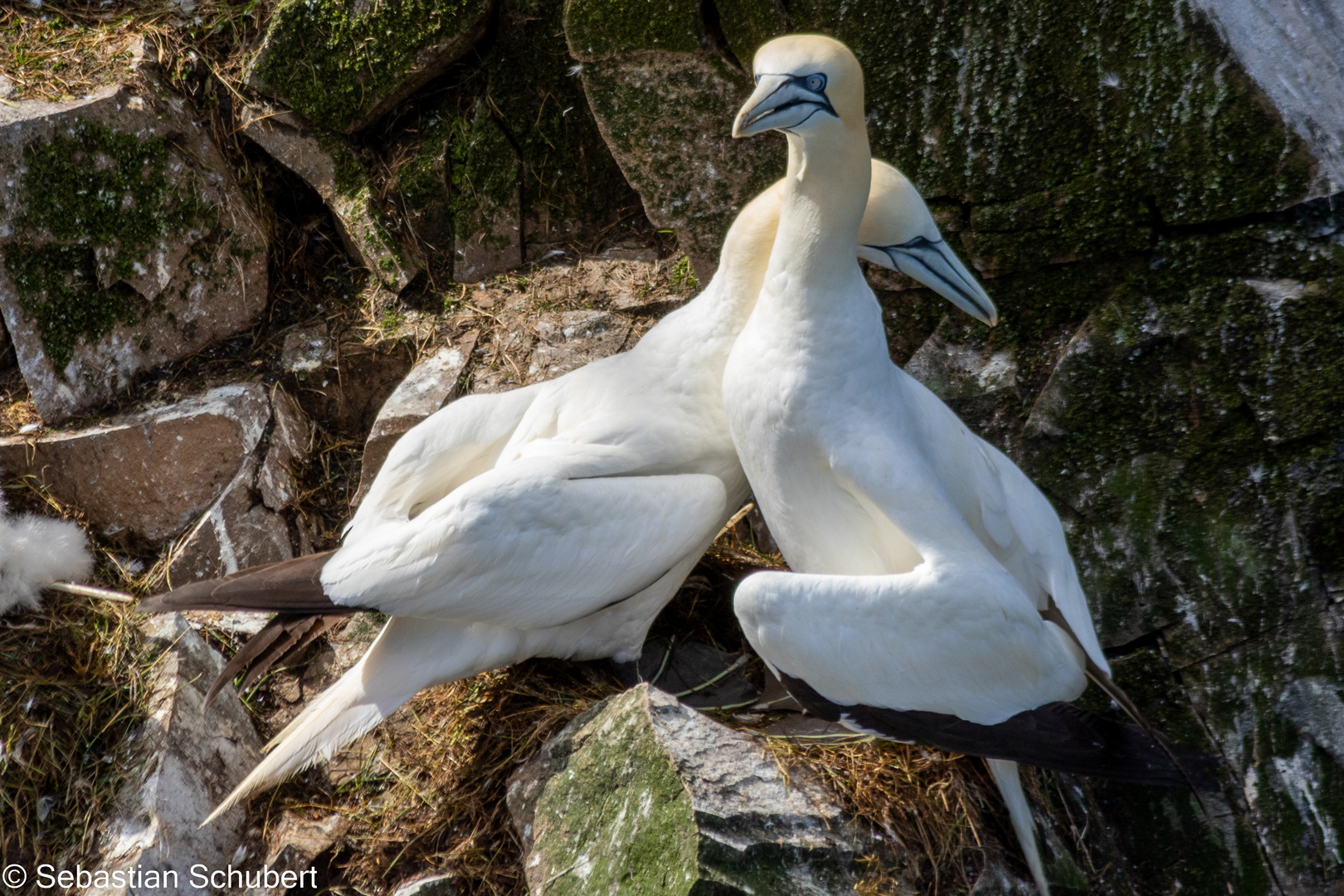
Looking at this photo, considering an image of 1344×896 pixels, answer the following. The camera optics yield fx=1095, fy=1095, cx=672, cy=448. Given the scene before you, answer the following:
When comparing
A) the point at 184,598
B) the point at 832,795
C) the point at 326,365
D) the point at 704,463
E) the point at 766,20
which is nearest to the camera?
the point at 832,795

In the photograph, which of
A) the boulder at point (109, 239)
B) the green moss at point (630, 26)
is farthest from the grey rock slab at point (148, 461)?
the green moss at point (630, 26)

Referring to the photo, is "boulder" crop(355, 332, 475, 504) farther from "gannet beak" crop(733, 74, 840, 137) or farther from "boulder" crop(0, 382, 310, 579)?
"gannet beak" crop(733, 74, 840, 137)

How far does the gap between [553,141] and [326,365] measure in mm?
1173

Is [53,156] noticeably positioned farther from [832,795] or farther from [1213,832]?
[1213,832]

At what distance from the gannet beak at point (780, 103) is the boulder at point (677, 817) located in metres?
1.30

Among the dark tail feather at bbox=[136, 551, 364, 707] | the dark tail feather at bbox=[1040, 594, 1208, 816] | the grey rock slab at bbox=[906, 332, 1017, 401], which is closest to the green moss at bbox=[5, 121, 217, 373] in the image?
the dark tail feather at bbox=[136, 551, 364, 707]

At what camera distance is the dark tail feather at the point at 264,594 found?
2635 millimetres

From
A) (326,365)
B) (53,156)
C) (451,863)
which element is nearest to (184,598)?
(451,863)

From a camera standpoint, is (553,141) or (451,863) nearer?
(451,863)

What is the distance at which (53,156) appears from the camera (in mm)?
3668

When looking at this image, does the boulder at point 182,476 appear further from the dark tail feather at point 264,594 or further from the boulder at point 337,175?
the dark tail feather at point 264,594

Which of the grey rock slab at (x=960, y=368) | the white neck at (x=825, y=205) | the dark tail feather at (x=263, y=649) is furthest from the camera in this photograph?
the grey rock slab at (x=960, y=368)

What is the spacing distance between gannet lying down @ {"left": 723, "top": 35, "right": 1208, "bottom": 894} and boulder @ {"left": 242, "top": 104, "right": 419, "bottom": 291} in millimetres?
1902

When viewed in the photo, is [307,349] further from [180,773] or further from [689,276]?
[180,773]
